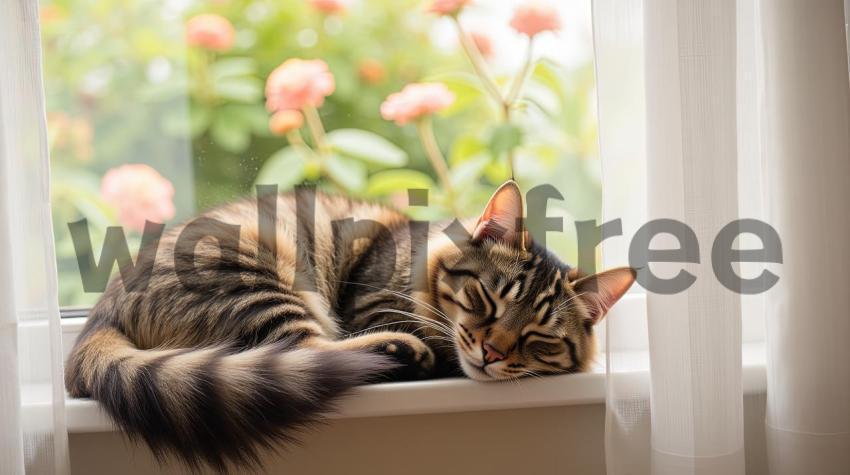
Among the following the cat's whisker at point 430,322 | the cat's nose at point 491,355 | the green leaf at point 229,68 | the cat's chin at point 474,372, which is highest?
the green leaf at point 229,68

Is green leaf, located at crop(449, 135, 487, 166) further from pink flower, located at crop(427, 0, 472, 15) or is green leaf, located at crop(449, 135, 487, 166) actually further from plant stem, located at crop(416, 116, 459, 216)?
pink flower, located at crop(427, 0, 472, 15)

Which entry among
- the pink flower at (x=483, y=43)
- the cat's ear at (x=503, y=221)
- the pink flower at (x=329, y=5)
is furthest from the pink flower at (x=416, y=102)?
the cat's ear at (x=503, y=221)

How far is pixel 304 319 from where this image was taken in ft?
3.64

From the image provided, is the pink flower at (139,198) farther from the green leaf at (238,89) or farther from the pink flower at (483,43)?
the pink flower at (483,43)

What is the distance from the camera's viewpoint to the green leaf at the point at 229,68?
155cm

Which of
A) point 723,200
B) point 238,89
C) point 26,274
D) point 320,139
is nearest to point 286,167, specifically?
point 320,139

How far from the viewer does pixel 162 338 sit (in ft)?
3.54

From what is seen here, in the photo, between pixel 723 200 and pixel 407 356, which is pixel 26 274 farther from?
pixel 723 200

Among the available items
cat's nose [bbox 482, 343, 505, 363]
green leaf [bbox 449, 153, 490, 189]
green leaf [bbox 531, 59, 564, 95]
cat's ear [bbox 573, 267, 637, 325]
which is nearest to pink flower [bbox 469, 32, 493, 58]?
green leaf [bbox 531, 59, 564, 95]

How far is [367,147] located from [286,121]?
7.4 inches

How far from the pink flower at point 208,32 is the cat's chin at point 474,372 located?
3.01ft

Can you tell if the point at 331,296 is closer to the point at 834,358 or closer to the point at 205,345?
the point at 205,345

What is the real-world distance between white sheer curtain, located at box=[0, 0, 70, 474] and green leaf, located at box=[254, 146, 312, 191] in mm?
611

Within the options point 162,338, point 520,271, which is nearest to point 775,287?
point 520,271
